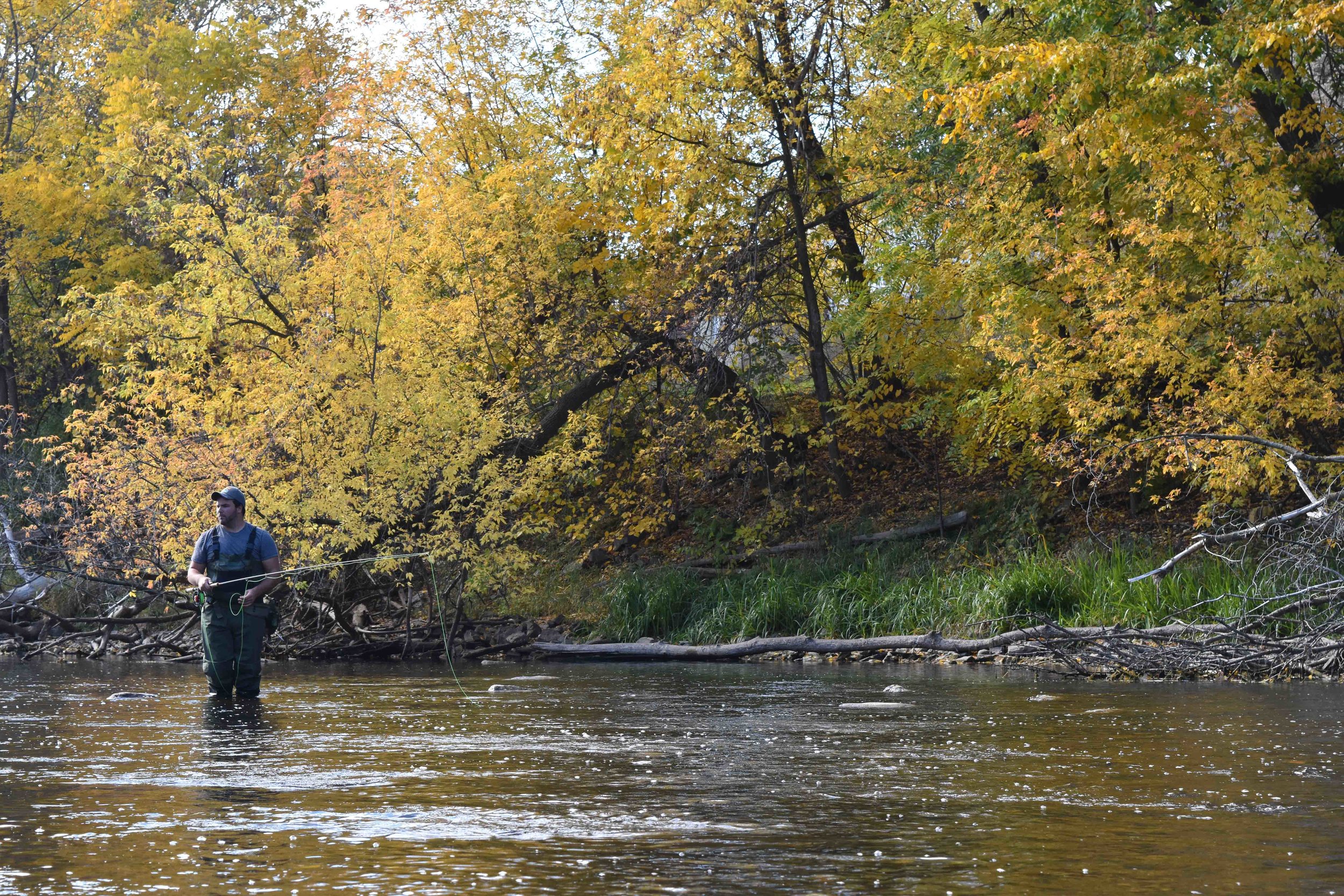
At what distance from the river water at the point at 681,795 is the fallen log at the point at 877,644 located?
2.87 m

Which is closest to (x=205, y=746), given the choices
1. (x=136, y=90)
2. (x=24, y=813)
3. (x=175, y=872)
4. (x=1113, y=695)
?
(x=24, y=813)

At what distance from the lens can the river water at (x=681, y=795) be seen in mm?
5230

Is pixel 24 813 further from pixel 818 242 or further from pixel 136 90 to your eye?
pixel 136 90

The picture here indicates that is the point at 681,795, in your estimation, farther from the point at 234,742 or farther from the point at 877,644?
the point at 877,644

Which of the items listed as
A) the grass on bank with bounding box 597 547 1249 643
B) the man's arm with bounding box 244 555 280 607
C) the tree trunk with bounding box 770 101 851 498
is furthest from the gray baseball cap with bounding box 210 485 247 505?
the tree trunk with bounding box 770 101 851 498

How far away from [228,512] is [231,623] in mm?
982

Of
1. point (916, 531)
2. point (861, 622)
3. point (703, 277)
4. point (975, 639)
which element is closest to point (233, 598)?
point (975, 639)

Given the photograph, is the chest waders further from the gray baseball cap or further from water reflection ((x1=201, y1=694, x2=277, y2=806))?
the gray baseball cap

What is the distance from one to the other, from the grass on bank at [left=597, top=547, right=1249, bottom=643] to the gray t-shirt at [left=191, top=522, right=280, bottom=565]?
7971 millimetres

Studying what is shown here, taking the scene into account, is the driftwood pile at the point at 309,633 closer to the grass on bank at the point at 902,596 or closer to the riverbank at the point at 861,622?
the riverbank at the point at 861,622

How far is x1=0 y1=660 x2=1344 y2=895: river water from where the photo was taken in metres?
5.23

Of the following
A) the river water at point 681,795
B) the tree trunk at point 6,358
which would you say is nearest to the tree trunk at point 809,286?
the river water at point 681,795

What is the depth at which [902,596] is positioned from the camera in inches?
829

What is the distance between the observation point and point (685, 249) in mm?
25672
